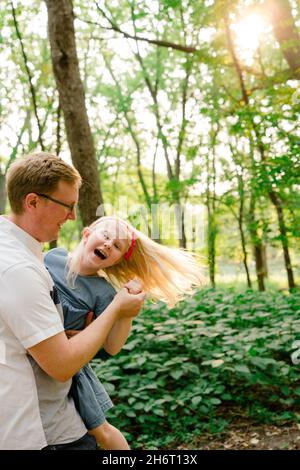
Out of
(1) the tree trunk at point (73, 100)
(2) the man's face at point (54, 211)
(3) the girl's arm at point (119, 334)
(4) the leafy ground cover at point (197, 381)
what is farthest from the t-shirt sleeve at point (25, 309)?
(1) the tree trunk at point (73, 100)

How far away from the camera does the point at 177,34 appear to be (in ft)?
56.9

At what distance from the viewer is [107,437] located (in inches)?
91.4

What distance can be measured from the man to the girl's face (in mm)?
478

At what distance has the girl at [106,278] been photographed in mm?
2211

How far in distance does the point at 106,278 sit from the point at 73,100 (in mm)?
3404

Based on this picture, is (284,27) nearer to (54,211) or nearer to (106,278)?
(106,278)

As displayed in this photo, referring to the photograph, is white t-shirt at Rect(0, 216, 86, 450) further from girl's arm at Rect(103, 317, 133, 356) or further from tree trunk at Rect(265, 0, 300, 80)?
tree trunk at Rect(265, 0, 300, 80)

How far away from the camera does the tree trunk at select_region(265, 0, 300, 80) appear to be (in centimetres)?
788

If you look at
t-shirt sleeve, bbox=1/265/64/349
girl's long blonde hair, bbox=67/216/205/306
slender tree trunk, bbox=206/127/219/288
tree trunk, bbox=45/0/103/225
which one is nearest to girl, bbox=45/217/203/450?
girl's long blonde hair, bbox=67/216/205/306

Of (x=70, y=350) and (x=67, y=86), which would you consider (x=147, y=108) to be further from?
(x=70, y=350)

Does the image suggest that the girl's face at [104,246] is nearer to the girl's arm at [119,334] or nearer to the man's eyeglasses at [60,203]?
the girl's arm at [119,334]

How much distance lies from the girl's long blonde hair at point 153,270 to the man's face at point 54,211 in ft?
1.84

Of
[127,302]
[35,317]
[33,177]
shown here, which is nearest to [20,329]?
[35,317]
